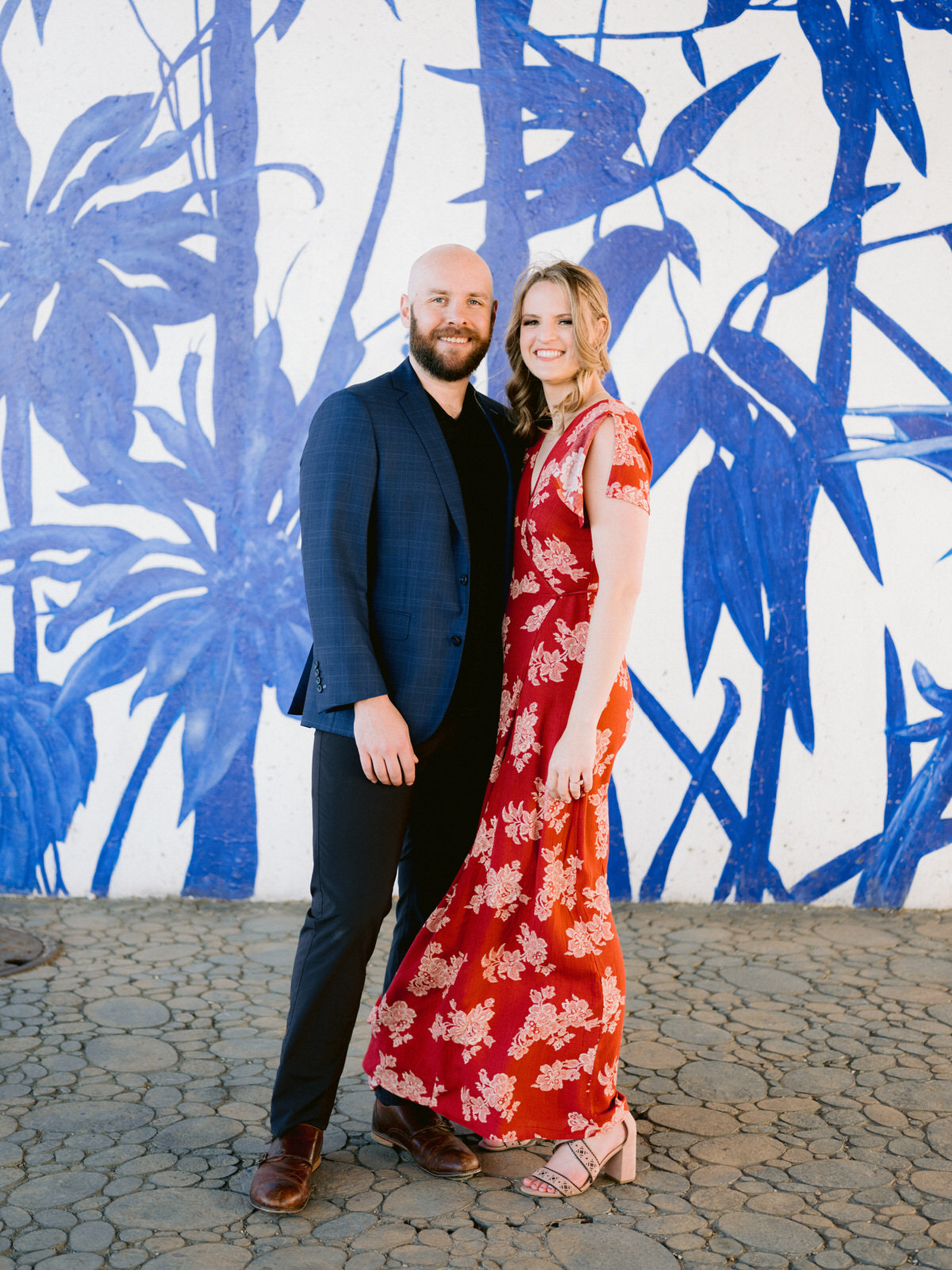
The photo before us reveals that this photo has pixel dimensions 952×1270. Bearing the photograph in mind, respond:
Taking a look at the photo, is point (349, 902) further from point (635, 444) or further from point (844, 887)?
point (844, 887)

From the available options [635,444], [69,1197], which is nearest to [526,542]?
[635,444]

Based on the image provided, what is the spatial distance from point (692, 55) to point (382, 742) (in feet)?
10.0

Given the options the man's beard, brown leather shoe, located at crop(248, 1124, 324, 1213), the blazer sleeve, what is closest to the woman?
the man's beard

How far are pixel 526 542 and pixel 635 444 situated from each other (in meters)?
0.30

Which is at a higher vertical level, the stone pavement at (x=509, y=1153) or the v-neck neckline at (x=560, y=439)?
the v-neck neckline at (x=560, y=439)

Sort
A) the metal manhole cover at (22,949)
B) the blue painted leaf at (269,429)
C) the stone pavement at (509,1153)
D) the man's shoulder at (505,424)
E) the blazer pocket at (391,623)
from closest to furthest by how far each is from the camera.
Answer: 1. the stone pavement at (509,1153)
2. the blazer pocket at (391,623)
3. the man's shoulder at (505,424)
4. the metal manhole cover at (22,949)
5. the blue painted leaf at (269,429)

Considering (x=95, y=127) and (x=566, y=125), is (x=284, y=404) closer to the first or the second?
(x=95, y=127)

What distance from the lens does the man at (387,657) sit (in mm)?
2252

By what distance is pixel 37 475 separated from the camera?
13.5ft

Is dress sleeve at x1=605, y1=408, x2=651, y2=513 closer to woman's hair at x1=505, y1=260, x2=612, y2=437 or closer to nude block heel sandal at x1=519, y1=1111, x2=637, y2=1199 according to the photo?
woman's hair at x1=505, y1=260, x2=612, y2=437

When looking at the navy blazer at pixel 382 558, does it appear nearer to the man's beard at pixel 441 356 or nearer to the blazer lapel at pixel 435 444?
the blazer lapel at pixel 435 444

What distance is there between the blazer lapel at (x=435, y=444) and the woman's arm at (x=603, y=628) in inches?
11.4

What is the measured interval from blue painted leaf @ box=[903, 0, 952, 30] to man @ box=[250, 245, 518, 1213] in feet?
8.62

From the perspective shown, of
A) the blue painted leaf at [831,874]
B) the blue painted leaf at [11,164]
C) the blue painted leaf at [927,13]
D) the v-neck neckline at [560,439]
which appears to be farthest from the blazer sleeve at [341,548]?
the blue painted leaf at [927,13]
